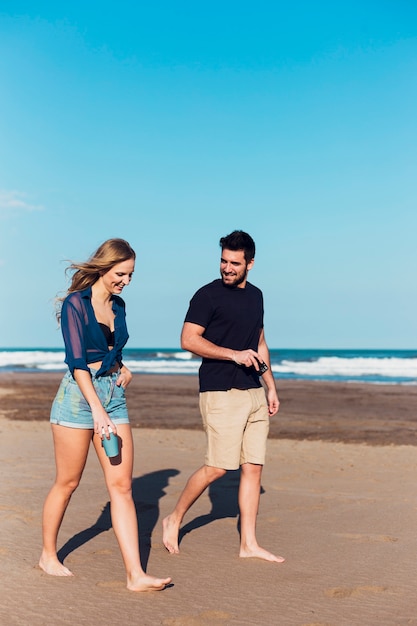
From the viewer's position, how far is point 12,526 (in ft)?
18.7

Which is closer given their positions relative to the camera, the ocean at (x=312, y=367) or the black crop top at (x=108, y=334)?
the black crop top at (x=108, y=334)

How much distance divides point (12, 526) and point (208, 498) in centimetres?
218

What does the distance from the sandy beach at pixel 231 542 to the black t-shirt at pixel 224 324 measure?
49.8 inches

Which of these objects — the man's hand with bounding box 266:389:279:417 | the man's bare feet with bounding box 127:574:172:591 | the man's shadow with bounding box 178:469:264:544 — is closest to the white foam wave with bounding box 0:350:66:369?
the man's shadow with bounding box 178:469:264:544

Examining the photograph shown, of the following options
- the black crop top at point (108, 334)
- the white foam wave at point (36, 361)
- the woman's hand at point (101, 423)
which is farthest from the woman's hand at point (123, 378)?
the white foam wave at point (36, 361)

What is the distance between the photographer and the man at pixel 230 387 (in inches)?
200

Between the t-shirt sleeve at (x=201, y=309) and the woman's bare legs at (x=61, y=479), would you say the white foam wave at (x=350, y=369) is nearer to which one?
the t-shirt sleeve at (x=201, y=309)

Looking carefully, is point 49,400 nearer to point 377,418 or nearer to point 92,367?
point 377,418

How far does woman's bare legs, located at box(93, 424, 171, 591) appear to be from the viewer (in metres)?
4.20

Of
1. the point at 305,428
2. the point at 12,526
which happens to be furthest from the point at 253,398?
the point at 305,428

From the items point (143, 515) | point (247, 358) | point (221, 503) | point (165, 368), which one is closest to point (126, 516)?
point (247, 358)

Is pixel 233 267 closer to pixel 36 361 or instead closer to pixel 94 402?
pixel 94 402

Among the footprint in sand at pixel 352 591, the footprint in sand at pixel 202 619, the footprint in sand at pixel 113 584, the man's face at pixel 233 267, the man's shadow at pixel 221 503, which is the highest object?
the man's face at pixel 233 267

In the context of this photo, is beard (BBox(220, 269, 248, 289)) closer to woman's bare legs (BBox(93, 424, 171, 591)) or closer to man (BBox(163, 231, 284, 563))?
man (BBox(163, 231, 284, 563))
